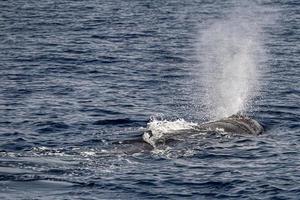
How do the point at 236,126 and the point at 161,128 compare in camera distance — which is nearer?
the point at 161,128

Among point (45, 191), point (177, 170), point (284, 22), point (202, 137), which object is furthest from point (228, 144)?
point (284, 22)

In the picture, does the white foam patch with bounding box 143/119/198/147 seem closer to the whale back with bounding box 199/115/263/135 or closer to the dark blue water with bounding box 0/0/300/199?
the dark blue water with bounding box 0/0/300/199

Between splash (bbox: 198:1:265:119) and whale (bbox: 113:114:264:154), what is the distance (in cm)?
393

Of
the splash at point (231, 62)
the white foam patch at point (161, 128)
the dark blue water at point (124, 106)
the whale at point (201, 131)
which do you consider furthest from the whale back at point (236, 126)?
the splash at point (231, 62)

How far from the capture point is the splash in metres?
57.9

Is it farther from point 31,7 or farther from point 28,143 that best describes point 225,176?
point 31,7

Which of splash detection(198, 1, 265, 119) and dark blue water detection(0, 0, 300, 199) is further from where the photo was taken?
splash detection(198, 1, 265, 119)

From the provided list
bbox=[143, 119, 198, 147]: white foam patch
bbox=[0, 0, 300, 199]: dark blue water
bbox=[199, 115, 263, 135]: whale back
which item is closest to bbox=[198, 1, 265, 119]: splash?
bbox=[0, 0, 300, 199]: dark blue water

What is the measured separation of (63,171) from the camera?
123 feet

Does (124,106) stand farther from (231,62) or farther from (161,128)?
(231,62)

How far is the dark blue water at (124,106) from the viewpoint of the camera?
36469 mm

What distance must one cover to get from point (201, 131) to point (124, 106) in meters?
9.39

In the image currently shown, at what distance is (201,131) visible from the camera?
46.7 metres

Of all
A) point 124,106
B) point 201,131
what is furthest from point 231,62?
point 201,131
